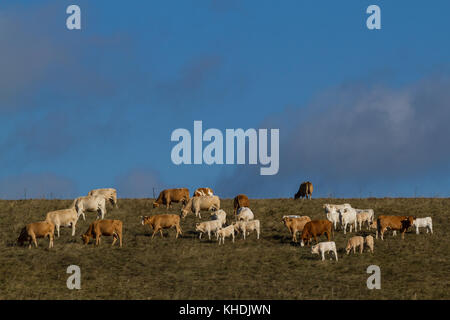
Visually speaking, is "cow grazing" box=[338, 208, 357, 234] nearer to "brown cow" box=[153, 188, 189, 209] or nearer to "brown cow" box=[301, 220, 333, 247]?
"brown cow" box=[301, 220, 333, 247]

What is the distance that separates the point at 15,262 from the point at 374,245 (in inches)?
736

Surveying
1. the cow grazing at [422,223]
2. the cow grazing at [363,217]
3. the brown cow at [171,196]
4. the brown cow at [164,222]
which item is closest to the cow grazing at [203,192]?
the brown cow at [171,196]

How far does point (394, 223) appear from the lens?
39.4 meters

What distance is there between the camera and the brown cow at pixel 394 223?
39.2m

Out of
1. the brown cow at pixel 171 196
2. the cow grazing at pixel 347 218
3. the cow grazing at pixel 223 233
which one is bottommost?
the cow grazing at pixel 223 233

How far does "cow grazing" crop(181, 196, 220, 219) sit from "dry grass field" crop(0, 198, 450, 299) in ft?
6.62

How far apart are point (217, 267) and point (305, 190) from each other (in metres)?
23.4

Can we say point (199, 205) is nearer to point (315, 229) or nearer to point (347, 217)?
point (347, 217)

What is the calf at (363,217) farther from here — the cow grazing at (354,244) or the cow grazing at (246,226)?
the cow grazing at (246,226)

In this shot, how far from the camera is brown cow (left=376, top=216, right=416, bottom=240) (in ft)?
129

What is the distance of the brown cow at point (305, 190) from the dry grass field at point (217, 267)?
41.1 feet

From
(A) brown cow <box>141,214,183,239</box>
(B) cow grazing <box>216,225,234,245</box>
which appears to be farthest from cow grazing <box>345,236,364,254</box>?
(A) brown cow <box>141,214,183,239</box>
